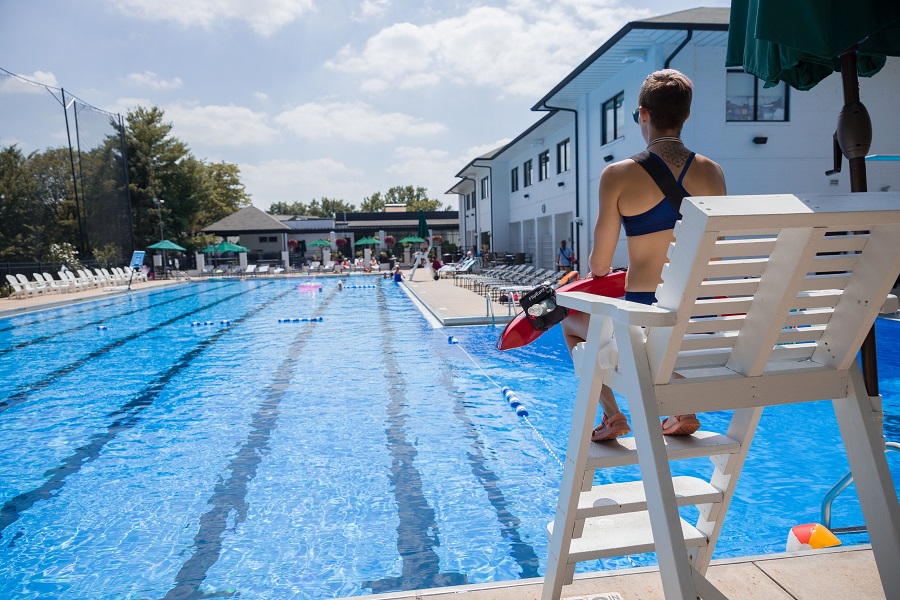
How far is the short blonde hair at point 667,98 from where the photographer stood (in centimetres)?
198

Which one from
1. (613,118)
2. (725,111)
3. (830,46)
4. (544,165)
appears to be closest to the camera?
(830,46)

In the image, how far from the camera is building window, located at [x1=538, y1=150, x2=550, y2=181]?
21.8m

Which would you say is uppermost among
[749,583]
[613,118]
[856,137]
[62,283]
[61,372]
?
[613,118]

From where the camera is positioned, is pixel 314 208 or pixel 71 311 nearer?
pixel 71 311

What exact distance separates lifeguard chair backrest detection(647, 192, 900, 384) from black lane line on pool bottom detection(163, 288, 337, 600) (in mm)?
2701

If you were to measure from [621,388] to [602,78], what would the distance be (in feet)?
49.8

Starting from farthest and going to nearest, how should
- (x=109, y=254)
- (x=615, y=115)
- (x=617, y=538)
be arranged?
(x=109, y=254), (x=615, y=115), (x=617, y=538)

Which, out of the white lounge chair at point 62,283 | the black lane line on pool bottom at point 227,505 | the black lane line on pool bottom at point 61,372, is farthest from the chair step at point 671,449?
the white lounge chair at point 62,283

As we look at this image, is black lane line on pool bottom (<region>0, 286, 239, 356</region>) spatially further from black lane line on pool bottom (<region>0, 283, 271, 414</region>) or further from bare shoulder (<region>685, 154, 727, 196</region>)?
bare shoulder (<region>685, 154, 727, 196</region>)

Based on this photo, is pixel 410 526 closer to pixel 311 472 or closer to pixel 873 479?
pixel 311 472

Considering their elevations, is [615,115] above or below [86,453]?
above

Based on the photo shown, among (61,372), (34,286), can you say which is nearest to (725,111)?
(61,372)

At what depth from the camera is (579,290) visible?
7.03 ft

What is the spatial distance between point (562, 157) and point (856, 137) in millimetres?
18561
